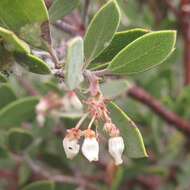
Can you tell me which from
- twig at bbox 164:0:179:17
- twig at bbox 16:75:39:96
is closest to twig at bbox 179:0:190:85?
twig at bbox 164:0:179:17

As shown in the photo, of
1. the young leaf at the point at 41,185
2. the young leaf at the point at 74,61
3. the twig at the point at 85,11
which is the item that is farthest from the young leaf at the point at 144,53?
the young leaf at the point at 41,185

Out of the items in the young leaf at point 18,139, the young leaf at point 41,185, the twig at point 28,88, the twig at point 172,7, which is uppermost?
the twig at point 172,7

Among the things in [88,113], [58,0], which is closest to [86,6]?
[58,0]

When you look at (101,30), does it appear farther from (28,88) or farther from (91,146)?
(28,88)

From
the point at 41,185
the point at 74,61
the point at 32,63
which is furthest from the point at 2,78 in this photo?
the point at 41,185

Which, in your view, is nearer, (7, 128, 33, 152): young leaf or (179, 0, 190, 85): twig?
(7, 128, 33, 152): young leaf

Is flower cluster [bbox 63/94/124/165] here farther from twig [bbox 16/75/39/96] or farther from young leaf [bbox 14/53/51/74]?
twig [bbox 16/75/39/96]

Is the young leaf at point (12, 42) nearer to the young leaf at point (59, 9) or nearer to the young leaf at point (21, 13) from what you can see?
the young leaf at point (21, 13)
